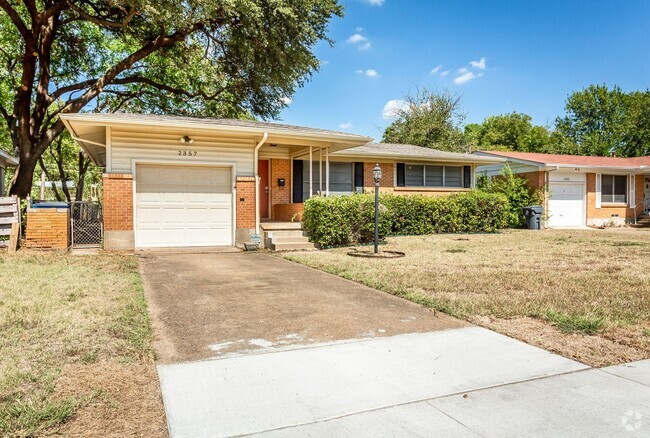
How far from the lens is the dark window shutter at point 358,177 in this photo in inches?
672

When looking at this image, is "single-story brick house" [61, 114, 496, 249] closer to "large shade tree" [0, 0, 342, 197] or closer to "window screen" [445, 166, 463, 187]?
"large shade tree" [0, 0, 342, 197]

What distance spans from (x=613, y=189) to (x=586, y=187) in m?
1.83

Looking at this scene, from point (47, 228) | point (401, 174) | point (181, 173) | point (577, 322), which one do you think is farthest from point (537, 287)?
point (401, 174)

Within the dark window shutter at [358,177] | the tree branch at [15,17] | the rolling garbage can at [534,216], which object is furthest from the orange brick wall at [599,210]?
the tree branch at [15,17]

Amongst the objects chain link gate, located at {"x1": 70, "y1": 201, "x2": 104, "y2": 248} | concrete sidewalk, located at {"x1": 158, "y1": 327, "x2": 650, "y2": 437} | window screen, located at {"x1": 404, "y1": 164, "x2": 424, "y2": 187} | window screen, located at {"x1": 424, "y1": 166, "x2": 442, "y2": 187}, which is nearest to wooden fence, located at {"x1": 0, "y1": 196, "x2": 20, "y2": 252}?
chain link gate, located at {"x1": 70, "y1": 201, "x2": 104, "y2": 248}

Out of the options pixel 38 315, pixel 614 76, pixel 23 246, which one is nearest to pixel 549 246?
pixel 38 315

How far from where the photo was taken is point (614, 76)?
142ft

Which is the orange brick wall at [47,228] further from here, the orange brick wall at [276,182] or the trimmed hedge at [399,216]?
the orange brick wall at [276,182]

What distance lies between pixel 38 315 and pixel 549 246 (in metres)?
11.5

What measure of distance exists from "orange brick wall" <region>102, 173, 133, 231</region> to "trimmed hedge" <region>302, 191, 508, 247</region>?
4581 millimetres

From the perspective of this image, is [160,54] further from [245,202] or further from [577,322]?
[577,322]

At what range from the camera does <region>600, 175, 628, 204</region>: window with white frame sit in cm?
2169

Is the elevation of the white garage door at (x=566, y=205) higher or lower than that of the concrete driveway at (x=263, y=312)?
higher

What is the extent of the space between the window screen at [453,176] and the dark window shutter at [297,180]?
670 cm
